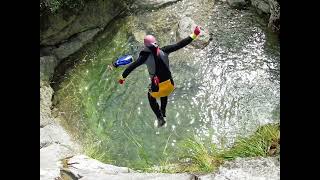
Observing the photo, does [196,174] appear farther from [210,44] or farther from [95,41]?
[95,41]

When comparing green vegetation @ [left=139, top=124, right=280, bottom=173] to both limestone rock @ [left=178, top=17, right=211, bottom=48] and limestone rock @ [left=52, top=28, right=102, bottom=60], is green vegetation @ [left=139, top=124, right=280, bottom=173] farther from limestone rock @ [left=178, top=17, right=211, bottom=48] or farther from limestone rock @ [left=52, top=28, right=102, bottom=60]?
limestone rock @ [left=52, top=28, right=102, bottom=60]

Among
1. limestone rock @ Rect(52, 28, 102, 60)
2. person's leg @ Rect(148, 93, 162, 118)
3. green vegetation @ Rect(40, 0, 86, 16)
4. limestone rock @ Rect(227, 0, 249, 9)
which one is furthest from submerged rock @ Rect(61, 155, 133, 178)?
limestone rock @ Rect(227, 0, 249, 9)

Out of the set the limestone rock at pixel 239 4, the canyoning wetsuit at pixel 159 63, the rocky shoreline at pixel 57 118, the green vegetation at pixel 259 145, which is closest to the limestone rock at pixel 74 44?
the rocky shoreline at pixel 57 118

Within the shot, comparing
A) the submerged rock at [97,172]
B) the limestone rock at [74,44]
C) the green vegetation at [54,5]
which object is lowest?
the submerged rock at [97,172]

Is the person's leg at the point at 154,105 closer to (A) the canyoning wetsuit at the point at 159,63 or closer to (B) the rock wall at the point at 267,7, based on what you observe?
(A) the canyoning wetsuit at the point at 159,63

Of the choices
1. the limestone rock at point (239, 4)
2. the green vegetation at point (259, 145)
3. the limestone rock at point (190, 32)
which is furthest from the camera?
the limestone rock at point (239, 4)

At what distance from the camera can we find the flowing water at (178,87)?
6594 mm

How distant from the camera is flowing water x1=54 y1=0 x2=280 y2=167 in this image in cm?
659

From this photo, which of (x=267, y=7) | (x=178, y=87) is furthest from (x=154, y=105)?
(x=267, y=7)

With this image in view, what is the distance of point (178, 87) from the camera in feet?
22.7

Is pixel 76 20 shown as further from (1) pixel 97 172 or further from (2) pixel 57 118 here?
(1) pixel 97 172

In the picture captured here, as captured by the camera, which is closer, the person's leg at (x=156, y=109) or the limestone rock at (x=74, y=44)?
the person's leg at (x=156, y=109)
